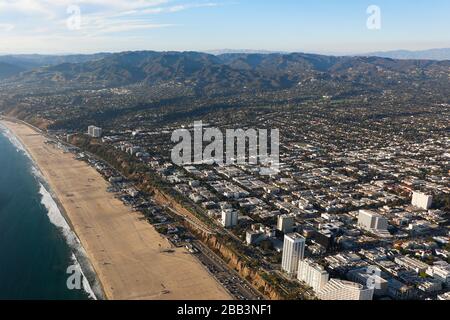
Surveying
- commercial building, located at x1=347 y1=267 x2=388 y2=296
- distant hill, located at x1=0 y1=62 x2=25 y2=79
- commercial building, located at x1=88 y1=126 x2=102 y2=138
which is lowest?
commercial building, located at x1=347 y1=267 x2=388 y2=296

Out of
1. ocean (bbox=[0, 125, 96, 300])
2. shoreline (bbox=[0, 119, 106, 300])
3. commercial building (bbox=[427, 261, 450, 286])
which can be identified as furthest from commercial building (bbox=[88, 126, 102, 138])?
commercial building (bbox=[427, 261, 450, 286])

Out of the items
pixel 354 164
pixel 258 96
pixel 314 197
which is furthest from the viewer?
pixel 258 96

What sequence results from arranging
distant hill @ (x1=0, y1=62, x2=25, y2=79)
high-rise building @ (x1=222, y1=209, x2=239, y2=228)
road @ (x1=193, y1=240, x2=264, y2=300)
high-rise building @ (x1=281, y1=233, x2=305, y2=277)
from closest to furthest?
road @ (x1=193, y1=240, x2=264, y2=300)
high-rise building @ (x1=281, y1=233, x2=305, y2=277)
high-rise building @ (x1=222, y1=209, x2=239, y2=228)
distant hill @ (x1=0, y1=62, x2=25, y2=79)

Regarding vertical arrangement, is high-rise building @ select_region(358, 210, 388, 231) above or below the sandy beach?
above

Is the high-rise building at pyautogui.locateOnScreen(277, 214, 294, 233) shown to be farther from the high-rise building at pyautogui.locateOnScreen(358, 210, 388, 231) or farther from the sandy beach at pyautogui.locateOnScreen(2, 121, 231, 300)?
the sandy beach at pyautogui.locateOnScreen(2, 121, 231, 300)

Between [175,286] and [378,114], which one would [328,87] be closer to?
[378,114]
